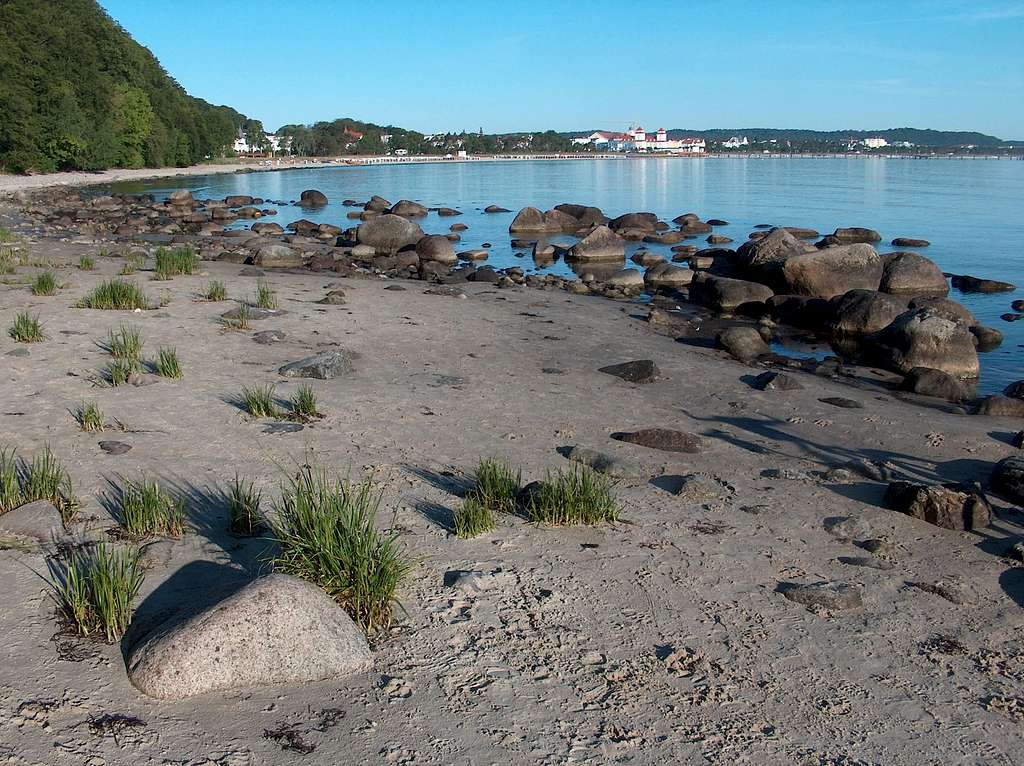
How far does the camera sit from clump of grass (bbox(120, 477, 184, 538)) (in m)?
6.50

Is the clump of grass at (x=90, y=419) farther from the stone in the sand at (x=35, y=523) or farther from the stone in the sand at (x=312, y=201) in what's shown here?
the stone in the sand at (x=312, y=201)

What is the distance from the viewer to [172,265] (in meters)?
20.0

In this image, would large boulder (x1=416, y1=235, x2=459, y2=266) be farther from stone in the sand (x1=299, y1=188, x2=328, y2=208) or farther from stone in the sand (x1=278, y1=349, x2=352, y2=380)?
stone in the sand (x1=299, y1=188, x2=328, y2=208)

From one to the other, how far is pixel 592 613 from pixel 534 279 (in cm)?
2187

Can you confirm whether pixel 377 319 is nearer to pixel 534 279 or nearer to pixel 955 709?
pixel 534 279

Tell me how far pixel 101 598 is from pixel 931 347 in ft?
49.2

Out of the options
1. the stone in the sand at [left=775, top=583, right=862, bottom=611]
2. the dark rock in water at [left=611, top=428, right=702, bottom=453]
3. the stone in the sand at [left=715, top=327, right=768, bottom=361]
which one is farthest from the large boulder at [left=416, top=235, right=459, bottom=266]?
the stone in the sand at [left=775, top=583, right=862, bottom=611]

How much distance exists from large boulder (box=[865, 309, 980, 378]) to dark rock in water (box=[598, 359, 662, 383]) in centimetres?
558

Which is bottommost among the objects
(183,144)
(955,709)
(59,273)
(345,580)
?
(955,709)

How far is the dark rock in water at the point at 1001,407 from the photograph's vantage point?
12828 mm

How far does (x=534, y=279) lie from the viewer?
27.2 metres

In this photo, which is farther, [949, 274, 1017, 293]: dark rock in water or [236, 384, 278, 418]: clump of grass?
[949, 274, 1017, 293]: dark rock in water

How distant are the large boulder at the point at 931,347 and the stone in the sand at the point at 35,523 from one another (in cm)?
1418

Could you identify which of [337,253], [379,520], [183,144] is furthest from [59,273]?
[183,144]
